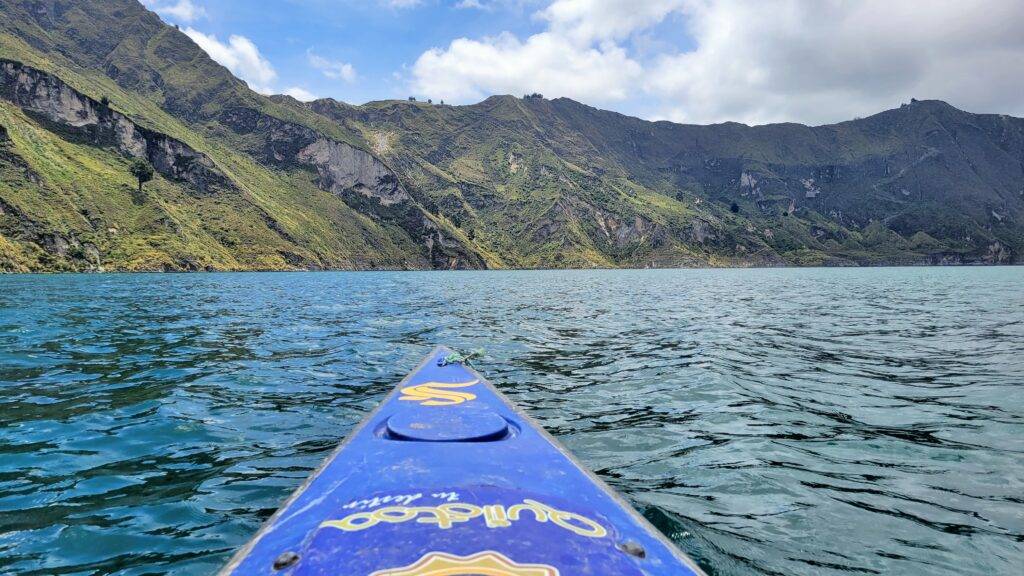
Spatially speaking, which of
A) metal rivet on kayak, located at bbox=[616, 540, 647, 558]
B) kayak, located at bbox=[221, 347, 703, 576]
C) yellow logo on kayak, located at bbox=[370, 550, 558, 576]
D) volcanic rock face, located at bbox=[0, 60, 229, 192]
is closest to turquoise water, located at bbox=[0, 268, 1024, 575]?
kayak, located at bbox=[221, 347, 703, 576]

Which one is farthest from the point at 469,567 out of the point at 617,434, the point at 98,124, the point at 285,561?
the point at 98,124

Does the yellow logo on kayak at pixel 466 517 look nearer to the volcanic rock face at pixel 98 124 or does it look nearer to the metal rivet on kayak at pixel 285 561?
the metal rivet on kayak at pixel 285 561

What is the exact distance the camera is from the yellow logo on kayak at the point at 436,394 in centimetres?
895

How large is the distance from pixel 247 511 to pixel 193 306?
98.1 ft

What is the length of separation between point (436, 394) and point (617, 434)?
348 centimetres

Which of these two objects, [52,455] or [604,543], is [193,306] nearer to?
[52,455]

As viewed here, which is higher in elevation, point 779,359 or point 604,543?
point 604,543

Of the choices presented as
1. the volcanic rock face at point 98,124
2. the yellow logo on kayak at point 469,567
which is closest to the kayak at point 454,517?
the yellow logo on kayak at point 469,567

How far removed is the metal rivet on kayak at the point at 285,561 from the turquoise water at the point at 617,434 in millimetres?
2057

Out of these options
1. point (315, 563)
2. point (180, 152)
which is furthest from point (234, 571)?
point (180, 152)

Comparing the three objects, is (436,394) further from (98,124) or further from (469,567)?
(98,124)

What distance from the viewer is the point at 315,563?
10.5 ft

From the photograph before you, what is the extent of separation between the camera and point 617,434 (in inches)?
355

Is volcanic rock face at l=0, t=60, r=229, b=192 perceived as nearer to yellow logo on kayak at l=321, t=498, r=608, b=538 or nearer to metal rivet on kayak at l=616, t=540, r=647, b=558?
yellow logo on kayak at l=321, t=498, r=608, b=538
